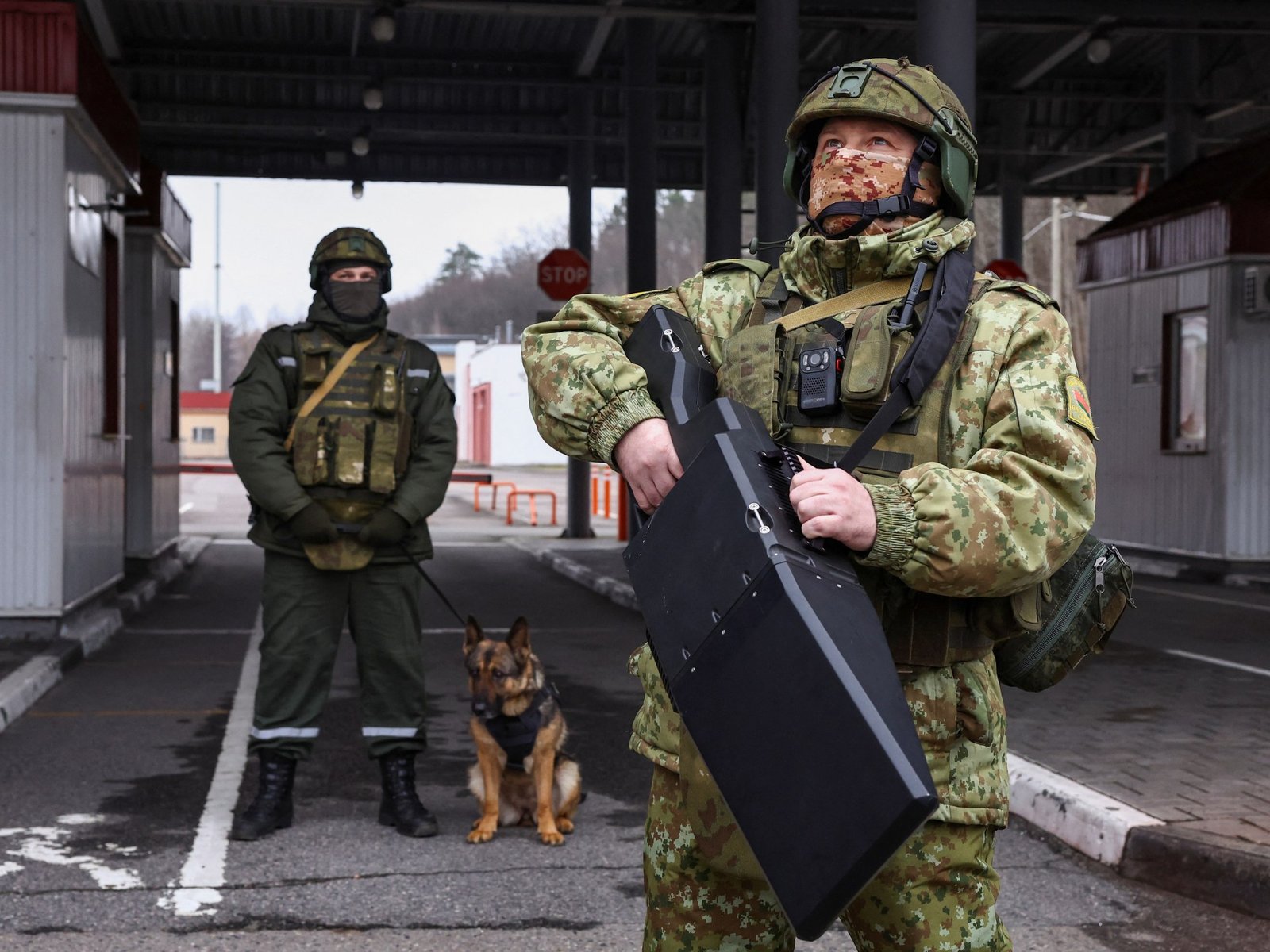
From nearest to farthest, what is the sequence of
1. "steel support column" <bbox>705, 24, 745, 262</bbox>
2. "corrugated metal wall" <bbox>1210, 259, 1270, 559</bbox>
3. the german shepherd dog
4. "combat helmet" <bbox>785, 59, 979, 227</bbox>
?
"combat helmet" <bbox>785, 59, 979, 227</bbox> < the german shepherd dog < "steel support column" <bbox>705, 24, 745, 262</bbox> < "corrugated metal wall" <bbox>1210, 259, 1270, 559</bbox>

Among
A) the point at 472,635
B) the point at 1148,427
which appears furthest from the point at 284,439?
the point at 1148,427

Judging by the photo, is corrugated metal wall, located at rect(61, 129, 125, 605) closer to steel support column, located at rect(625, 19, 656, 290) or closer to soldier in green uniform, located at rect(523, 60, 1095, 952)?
steel support column, located at rect(625, 19, 656, 290)

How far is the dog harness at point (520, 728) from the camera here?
17.9ft

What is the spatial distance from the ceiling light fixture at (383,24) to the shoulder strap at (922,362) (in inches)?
484

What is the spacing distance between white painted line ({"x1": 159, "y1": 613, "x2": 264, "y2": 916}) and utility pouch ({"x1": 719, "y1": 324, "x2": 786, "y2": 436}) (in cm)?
294

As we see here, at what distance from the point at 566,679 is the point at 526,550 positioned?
10.6 metres

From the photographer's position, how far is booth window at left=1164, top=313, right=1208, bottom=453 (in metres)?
15.7

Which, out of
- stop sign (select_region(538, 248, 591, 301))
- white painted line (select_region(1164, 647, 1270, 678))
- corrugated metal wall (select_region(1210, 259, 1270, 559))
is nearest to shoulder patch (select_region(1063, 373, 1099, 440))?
white painted line (select_region(1164, 647, 1270, 678))

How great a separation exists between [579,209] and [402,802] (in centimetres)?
1615

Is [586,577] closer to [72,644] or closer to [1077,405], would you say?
[72,644]

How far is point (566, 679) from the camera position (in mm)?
9539

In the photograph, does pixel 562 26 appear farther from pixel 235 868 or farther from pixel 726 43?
pixel 235 868

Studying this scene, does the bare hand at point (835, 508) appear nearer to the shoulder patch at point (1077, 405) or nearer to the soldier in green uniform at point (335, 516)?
the shoulder patch at point (1077, 405)

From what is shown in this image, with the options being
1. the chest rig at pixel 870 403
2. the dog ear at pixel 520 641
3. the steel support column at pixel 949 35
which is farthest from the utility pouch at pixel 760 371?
the steel support column at pixel 949 35
